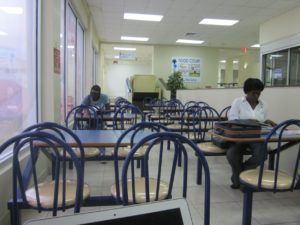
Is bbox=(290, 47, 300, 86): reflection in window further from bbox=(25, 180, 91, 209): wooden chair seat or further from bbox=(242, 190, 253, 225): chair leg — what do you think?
bbox=(25, 180, 91, 209): wooden chair seat

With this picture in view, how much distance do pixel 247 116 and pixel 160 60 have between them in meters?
7.81

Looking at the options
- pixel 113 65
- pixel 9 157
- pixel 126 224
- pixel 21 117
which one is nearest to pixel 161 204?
pixel 126 224

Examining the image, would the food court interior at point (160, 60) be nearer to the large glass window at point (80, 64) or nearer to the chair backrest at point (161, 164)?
the large glass window at point (80, 64)

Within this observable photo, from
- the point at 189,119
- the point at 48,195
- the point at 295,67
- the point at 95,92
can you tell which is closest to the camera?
the point at 48,195

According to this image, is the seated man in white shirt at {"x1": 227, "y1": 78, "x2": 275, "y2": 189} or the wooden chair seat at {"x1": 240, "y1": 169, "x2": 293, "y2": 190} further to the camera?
the seated man in white shirt at {"x1": 227, "y1": 78, "x2": 275, "y2": 189}

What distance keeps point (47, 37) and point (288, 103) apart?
285cm

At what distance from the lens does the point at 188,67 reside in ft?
35.4

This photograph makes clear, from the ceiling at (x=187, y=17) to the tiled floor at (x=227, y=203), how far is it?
3.78 metres

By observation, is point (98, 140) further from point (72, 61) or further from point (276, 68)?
point (276, 68)

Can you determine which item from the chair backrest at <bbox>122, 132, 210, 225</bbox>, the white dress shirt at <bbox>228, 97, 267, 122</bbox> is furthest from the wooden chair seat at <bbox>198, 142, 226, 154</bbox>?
the chair backrest at <bbox>122, 132, 210, 225</bbox>

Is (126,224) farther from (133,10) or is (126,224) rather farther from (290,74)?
(290,74)

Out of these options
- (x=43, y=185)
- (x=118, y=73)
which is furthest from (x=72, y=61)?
(x=118, y=73)

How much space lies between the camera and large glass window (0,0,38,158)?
7.94 feet

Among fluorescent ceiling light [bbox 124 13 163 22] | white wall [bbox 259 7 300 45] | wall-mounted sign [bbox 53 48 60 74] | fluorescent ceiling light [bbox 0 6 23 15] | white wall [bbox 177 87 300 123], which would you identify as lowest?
white wall [bbox 177 87 300 123]
